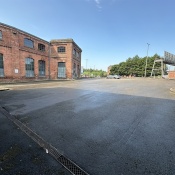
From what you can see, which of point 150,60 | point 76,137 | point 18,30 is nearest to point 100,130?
point 76,137

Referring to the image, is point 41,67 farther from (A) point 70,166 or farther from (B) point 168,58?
(B) point 168,58

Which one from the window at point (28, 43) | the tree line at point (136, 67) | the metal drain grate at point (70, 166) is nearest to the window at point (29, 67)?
the window at point (28, 43)

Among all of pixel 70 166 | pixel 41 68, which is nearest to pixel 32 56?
pixel 41 68

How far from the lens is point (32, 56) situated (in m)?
25.5

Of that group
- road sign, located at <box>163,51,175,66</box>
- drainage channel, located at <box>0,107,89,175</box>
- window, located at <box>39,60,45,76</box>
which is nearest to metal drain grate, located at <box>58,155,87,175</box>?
drainage channel, located at <box>0,107,89,175</box>

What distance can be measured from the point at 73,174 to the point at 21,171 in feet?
2.98

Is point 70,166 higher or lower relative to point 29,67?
lower

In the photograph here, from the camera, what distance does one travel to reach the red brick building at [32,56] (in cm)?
2058

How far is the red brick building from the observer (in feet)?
67.5

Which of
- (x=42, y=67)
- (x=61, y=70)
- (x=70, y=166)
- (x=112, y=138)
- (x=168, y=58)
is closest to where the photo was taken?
(x=70, y=166)

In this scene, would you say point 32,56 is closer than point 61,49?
Yes

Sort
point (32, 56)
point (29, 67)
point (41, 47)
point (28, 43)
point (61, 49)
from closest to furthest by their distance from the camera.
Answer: point (28, 43) < point (29, 67) < point (32, 56) < point (41, 47) < point (61, 49)

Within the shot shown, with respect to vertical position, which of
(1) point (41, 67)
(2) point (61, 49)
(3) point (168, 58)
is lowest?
(1) point (41, 67)

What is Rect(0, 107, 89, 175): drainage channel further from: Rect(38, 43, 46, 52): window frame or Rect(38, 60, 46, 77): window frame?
Rect(38, 43, 46, 52): window frame
